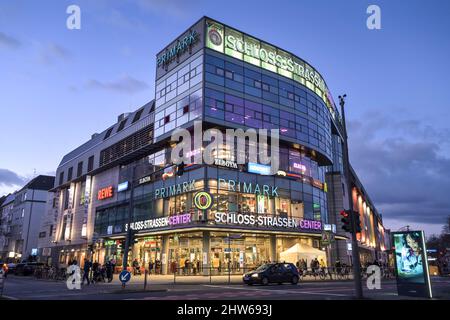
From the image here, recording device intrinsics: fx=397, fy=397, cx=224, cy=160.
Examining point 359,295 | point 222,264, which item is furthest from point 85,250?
point 359,295

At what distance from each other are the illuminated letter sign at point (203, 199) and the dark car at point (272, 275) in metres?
12.0

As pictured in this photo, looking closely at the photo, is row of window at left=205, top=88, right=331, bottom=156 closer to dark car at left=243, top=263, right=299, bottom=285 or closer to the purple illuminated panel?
the purple illuminated panel

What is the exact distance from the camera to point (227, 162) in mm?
40344

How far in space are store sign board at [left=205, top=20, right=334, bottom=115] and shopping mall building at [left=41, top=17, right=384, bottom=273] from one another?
13 centimetres

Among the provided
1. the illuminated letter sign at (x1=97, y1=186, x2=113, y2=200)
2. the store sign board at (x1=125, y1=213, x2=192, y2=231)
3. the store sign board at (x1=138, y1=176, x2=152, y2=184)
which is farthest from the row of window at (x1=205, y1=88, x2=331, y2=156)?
the illuminated letter sign at (x1=97, y1=186, x2=113, y2=200)

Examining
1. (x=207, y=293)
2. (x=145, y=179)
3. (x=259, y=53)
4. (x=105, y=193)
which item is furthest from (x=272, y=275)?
(x=105, y=193)

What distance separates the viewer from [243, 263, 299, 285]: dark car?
25.8 meters

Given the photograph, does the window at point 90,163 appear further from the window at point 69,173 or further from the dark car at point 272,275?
the dark car at point 272,275

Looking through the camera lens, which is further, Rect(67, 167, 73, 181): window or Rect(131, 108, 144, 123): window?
Rect(67, 167, 73, 181): window

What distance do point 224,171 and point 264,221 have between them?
6821 mm

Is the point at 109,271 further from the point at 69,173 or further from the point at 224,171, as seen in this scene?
the point at 69,173
